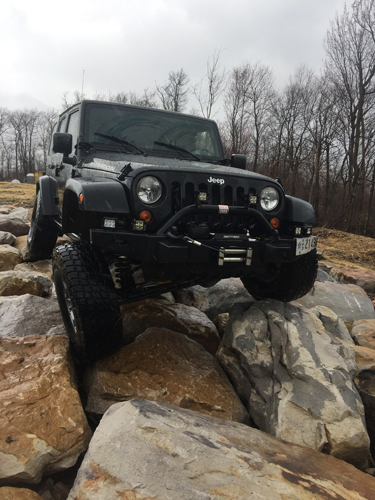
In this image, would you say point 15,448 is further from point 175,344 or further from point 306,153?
point 306,153

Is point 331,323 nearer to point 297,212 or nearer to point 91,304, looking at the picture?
point 297,212

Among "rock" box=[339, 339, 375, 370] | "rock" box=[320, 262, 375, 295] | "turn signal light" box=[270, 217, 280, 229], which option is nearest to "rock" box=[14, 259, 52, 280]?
"turn signal light" box=[270, 217, 280, 229]

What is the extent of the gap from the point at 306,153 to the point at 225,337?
25717mm

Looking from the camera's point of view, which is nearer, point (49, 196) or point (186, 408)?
point (186, 408)

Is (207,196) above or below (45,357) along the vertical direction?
above

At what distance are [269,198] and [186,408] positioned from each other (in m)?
1.57

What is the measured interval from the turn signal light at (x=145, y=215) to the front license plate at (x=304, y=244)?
1079 mm

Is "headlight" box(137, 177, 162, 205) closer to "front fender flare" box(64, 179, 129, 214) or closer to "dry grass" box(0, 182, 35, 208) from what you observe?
"front fender flare" box(64, 179, 129, 214)

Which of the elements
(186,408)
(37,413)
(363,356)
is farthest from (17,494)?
(363,356)

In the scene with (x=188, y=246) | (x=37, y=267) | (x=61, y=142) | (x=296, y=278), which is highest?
(x=61, y=142)

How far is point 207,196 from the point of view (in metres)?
2.62

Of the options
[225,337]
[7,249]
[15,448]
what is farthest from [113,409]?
[7,249]

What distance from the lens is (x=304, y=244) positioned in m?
2.86

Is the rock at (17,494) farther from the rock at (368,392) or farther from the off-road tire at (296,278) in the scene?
the off-road tire at (296,278)
